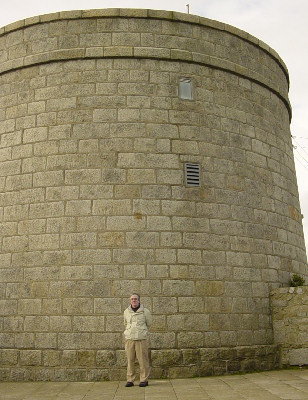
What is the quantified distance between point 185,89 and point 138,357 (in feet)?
16.9

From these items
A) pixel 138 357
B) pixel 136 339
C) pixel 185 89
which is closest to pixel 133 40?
pixel 185 89

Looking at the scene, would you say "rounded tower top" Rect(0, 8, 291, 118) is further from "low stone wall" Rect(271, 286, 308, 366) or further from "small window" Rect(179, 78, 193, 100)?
"low stone wall" Rect(271, 286, 308, 366)

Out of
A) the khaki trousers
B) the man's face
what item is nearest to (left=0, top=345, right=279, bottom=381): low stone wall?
the khaki trousers

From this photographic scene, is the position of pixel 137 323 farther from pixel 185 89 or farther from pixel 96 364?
pixel 185 89

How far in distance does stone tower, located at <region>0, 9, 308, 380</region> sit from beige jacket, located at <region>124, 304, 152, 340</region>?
2.06 ft

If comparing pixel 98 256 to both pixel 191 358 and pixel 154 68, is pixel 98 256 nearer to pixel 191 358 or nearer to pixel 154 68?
pixel 191 358

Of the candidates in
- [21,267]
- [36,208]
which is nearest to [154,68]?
[36,208]

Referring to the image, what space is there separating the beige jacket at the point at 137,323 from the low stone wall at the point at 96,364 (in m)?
0.69

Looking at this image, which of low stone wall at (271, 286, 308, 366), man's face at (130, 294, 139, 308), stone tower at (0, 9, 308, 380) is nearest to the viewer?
man's face at (130, 294, 139, 308)

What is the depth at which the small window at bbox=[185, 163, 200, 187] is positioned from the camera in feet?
28.2

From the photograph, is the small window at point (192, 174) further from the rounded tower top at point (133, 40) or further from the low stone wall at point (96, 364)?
the low stone wall at point (96, 364)

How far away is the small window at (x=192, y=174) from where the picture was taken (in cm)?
861

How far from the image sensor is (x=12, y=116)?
9.09 metres

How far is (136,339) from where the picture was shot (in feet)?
23.0
